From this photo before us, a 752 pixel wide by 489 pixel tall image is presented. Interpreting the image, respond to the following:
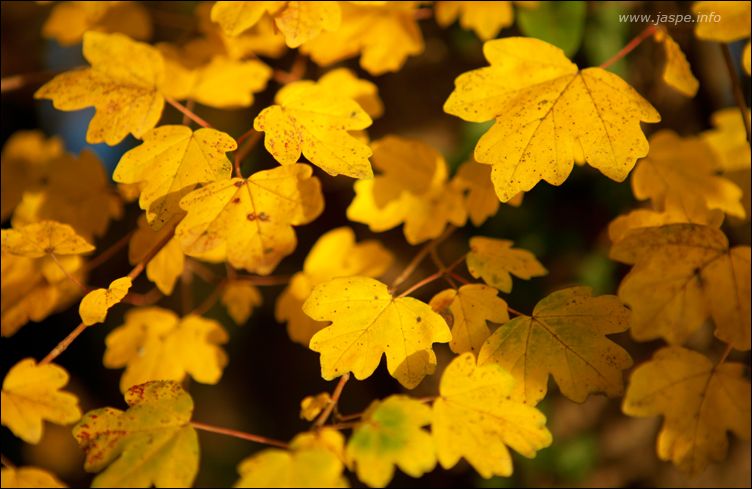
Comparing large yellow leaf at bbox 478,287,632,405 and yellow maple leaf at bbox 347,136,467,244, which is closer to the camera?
large yellow leaf at bbox 478,287,632,405

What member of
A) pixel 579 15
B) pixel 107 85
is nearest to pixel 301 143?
pixel 107 85

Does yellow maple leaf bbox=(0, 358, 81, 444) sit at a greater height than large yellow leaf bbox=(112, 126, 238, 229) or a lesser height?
lesser

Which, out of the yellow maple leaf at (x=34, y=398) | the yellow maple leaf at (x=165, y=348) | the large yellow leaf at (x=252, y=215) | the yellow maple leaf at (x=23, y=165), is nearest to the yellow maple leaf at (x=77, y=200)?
the yellow maple leaf at (x=23, y=165)

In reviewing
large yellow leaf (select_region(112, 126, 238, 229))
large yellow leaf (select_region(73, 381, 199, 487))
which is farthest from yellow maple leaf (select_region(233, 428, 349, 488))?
large yellow leaf (select_region(112, 126, 238, 229))

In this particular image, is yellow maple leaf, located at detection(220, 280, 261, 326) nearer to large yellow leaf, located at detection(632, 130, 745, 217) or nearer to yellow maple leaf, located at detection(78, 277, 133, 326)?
yellow maple leaf, located at detection(78, 277, 133, 326)

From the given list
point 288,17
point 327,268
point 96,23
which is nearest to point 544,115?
point 288,17

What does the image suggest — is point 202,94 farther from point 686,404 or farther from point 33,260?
point 686,404
